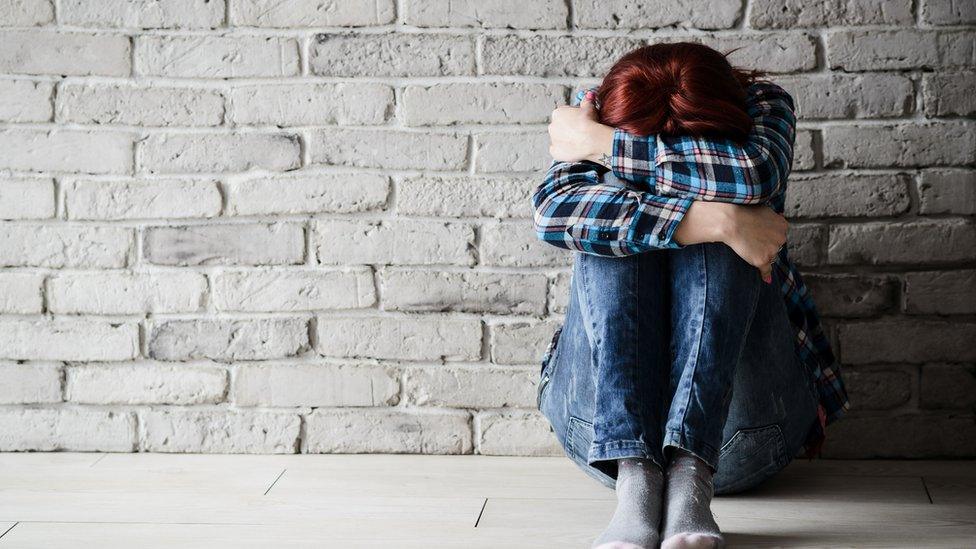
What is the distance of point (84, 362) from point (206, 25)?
752 millimetres

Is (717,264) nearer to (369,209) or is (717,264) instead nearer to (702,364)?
(702,364)

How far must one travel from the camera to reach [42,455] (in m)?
1.91

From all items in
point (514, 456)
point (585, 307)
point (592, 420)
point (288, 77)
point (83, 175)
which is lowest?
point (514, 456)

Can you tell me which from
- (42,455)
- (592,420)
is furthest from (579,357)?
(42,455)

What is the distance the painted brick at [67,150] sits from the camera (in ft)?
6.19

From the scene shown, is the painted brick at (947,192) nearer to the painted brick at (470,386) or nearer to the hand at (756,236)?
the hand at (756,236)

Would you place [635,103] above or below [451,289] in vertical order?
above

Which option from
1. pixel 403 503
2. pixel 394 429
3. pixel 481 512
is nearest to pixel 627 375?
pixel 481 512

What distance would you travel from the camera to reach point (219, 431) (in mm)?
1918

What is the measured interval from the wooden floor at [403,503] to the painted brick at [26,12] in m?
0.90

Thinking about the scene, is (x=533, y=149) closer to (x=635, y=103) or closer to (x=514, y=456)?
(x=635, y=103)

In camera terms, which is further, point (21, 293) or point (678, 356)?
point (21, 293)

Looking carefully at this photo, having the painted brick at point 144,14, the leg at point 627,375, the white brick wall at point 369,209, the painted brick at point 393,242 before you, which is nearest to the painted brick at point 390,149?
the white brick wall at point 369,209

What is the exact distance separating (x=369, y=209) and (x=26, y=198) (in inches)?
28.3
